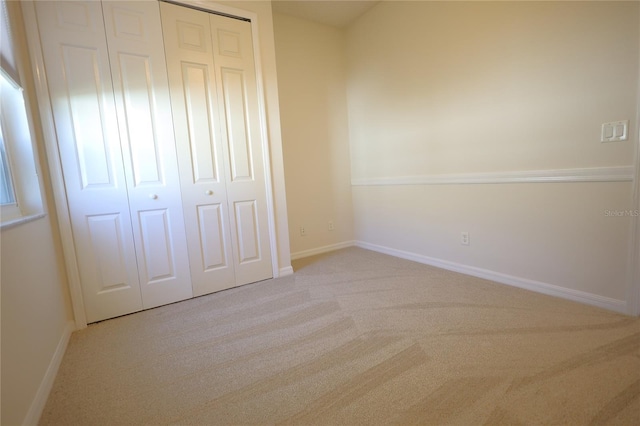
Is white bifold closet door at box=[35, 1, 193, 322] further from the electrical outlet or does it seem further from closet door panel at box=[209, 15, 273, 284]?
the electrical outlet

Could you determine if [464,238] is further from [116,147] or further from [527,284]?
[116,147]

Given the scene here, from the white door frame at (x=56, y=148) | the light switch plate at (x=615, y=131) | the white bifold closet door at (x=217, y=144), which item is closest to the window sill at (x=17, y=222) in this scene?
the white door frame at (x=56, y=148)

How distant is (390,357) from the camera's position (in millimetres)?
1409

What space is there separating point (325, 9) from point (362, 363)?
11.3 ft

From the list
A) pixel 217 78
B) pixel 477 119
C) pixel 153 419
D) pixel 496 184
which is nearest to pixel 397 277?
pixel 496 184

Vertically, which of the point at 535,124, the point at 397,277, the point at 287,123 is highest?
the point at 287,123

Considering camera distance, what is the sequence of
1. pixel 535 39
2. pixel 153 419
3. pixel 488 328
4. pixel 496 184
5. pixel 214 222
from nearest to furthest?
pixel 153 419 < pixel 488 328 < pixel 535 39 < pixel 496 184 < pixel 214 222

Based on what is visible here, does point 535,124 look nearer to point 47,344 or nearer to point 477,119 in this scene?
point 477,119

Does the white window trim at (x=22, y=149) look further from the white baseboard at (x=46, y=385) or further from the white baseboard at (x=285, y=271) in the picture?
the white baseboard at (x=285, y=271)

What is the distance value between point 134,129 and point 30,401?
65.4 inches

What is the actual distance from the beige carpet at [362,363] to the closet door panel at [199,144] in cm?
38

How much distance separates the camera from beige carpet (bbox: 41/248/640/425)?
1098mm

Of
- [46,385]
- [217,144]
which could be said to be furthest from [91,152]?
[46,385]

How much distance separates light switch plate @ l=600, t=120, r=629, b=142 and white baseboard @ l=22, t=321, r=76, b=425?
3175 mm
